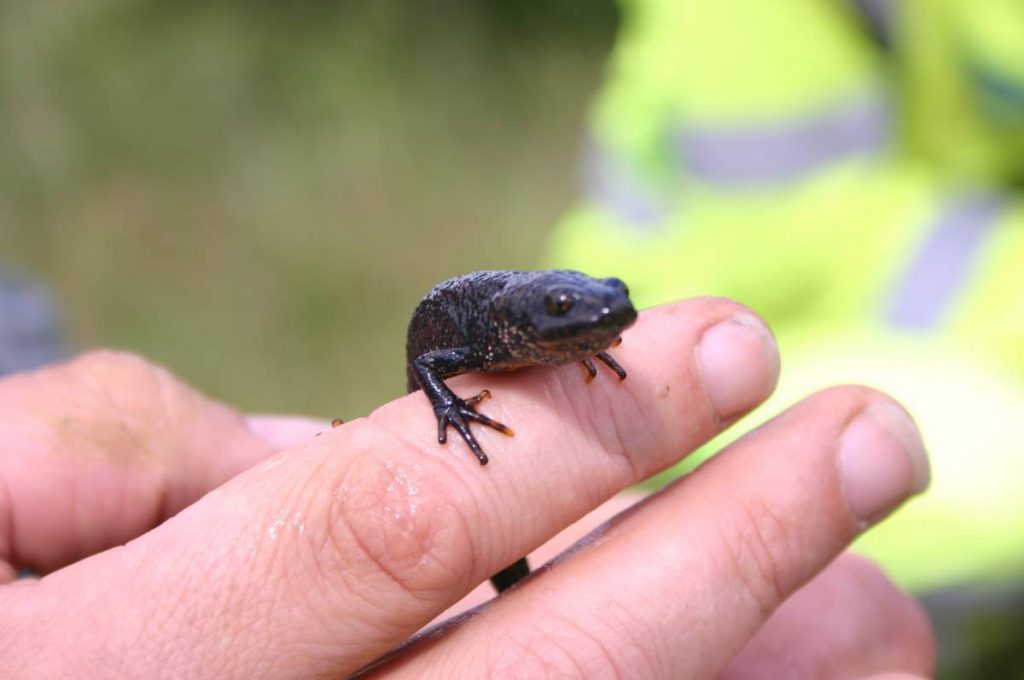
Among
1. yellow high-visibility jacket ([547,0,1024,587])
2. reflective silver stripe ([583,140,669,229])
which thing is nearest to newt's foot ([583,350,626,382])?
yellow high-visibility jacket ([547,0,1024,587])

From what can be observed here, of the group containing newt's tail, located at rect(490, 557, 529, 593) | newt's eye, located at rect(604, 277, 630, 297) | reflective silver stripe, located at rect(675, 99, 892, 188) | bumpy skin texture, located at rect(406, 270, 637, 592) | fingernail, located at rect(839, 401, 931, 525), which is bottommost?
newt's tail, located at rect(490, 557, 529, 593)

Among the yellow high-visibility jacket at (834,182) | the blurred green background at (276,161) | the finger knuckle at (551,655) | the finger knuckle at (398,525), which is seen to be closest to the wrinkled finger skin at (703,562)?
the finger knuckle at (551,655)

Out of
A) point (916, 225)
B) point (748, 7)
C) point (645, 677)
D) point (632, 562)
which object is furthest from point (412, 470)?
point (748, 7)

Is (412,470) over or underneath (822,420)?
over

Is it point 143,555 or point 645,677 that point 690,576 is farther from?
point 143,555

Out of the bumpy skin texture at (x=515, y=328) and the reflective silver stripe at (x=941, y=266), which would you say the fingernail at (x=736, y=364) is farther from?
the reflective silver stripe at (x=941, y=266)

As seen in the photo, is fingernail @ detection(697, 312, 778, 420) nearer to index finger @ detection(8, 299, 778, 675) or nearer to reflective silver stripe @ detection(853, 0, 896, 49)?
index finger @ detection(8, 299, 778, 675)
